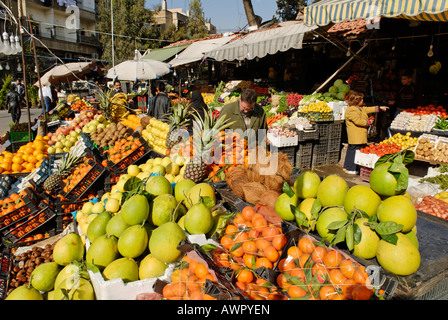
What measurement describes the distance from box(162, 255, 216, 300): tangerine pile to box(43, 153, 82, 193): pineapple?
11.5 ft

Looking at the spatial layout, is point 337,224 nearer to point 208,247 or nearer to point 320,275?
point 320,275

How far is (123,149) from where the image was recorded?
15.9ft

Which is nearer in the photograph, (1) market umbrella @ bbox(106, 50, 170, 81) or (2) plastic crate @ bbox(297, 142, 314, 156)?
(2) plastic crate @ bbox(297, 142, 314, 156)

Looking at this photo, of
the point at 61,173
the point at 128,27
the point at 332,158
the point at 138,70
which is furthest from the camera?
the point at 128,27

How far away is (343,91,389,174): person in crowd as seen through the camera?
6613 mm

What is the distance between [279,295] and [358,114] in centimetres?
590

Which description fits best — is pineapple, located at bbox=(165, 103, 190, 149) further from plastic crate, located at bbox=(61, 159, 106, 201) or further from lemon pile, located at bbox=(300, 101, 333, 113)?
lemon pile, located at bbox=(300, 101, 333, 113)

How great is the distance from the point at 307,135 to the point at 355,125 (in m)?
1.12

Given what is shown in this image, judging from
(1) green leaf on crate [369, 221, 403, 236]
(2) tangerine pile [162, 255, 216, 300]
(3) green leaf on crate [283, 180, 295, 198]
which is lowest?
(2) tangerine pile [162, 255, 216, 300]

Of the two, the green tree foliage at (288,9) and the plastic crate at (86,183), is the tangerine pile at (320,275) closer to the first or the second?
the plastic crate at (86,183)

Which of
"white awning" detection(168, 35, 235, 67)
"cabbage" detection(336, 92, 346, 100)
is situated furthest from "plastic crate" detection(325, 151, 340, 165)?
"white awning" detection(168, 35, 235, 67)

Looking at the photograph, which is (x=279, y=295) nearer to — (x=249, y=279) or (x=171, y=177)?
(x=249, y=279)

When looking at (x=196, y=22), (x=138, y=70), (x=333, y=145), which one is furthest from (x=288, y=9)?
(x=333, y=145)
